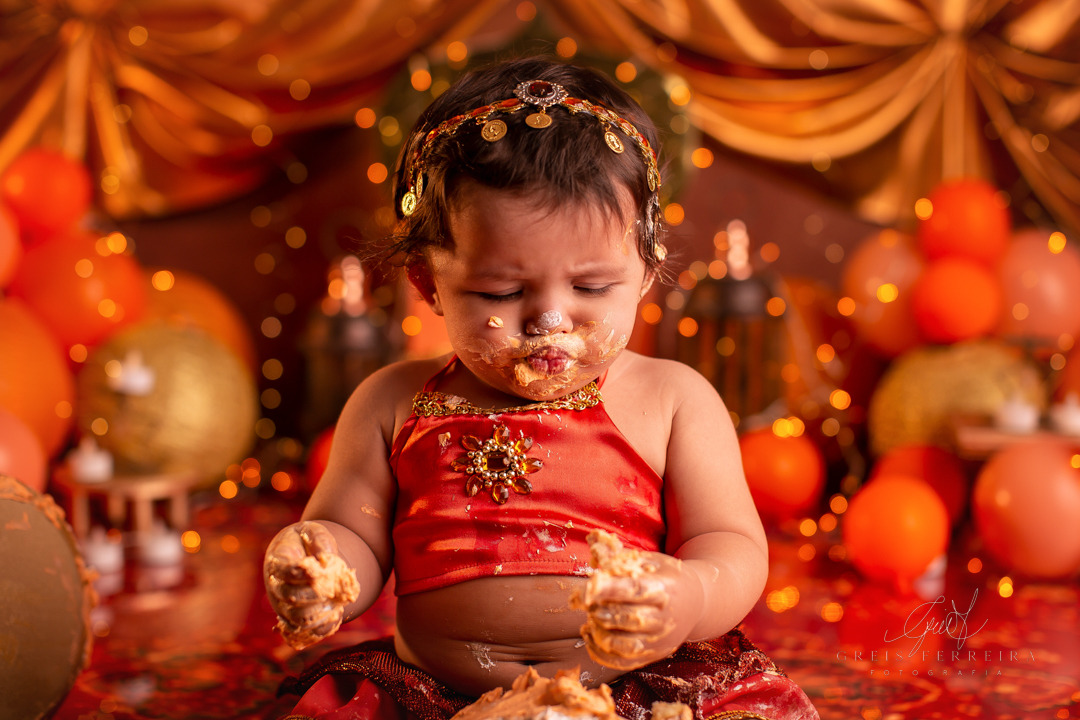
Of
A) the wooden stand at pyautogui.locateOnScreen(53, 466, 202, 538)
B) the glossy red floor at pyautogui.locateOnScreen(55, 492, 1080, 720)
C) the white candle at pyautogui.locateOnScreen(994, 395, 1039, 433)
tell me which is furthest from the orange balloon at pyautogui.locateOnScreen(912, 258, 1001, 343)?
the wooden stand at pyautogui.locateOnScreen(53, 466, 202, 538)

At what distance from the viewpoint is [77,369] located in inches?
128

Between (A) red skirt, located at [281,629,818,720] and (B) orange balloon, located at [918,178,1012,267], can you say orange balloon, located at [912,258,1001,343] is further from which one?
(A) red skirt, located at [281,629,818,720]

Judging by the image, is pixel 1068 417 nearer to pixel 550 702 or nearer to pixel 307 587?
pixel 550 702

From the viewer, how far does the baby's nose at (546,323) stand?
1128mm

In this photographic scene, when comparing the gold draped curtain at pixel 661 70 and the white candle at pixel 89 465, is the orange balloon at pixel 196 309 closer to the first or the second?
the gold draped curtain at pixel 661 70

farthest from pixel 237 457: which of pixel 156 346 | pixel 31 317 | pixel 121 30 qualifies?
pixel 121 30

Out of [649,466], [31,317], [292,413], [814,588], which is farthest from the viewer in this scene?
[292,413]

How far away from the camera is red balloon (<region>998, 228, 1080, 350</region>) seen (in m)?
2.96

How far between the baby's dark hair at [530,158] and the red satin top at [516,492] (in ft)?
0.71

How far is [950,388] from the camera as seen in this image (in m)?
2.96

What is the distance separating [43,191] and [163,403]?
863mm

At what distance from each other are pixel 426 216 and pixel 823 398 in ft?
8.41

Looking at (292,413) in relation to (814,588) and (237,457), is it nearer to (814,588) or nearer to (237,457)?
(237,457)

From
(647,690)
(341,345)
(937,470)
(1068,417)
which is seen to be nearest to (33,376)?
(341,345)
